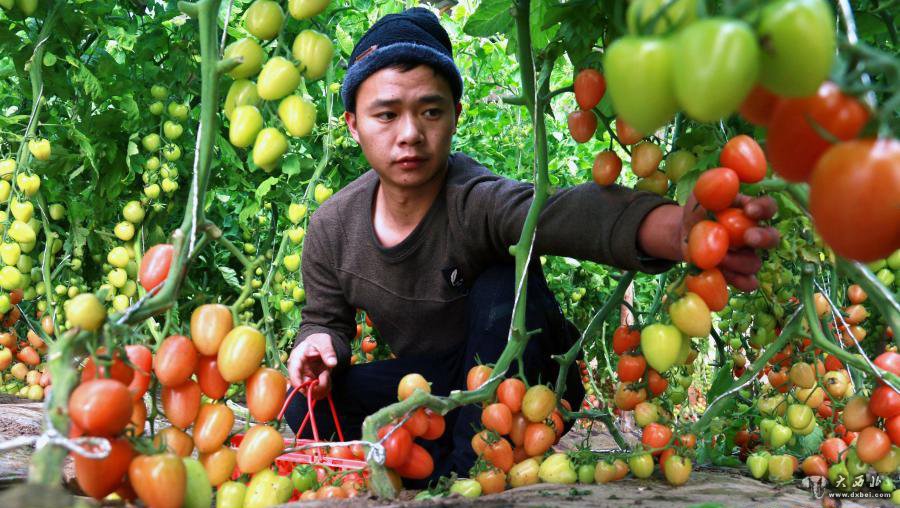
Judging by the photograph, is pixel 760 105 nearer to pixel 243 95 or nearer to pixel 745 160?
pixel 745 160

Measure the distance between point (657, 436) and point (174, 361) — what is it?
1105 millimetres

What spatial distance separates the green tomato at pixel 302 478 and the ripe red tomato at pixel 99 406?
63cm

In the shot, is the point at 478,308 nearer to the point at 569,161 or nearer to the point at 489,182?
the point at 489,182

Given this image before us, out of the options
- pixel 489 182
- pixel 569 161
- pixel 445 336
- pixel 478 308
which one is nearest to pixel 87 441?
pixel 478 308

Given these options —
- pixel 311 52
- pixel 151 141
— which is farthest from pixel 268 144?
pixel 151 141

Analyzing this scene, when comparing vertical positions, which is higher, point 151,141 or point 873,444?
point 151,141

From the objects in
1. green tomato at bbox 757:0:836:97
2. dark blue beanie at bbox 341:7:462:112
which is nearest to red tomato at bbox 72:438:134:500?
green tomato at bbox 757:0:836:97

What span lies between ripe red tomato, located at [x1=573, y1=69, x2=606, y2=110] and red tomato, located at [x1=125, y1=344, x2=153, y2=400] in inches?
35.8

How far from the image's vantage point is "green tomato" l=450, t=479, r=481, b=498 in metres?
1.59

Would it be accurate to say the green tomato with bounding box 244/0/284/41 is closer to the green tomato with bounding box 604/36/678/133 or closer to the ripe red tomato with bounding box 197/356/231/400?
the ripe red tomato with bounding box 197/356/231/400

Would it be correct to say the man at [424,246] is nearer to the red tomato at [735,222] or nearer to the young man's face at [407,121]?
the young man's face at [407,121]

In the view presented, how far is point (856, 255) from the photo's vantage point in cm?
64

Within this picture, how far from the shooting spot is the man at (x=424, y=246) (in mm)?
1845

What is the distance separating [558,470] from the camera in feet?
5.60
